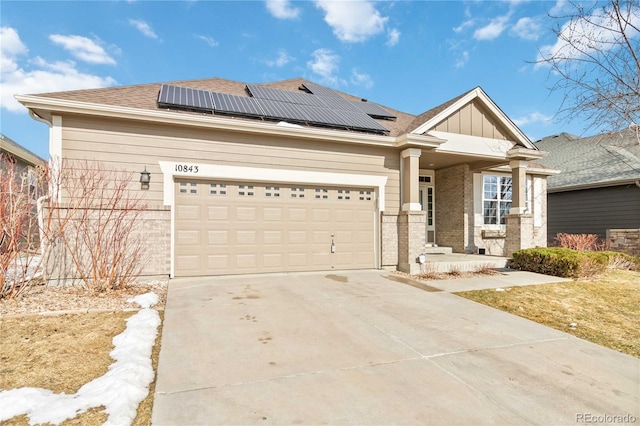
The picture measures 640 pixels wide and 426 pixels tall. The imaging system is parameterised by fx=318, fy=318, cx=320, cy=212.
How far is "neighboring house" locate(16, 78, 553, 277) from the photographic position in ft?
24.0

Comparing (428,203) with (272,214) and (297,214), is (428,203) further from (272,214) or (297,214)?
(272,214)

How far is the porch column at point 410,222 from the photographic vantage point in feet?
30.3

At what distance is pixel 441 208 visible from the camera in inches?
539

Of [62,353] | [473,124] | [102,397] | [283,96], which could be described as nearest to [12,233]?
[62,353]

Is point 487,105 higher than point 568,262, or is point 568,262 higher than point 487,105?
point 487,105

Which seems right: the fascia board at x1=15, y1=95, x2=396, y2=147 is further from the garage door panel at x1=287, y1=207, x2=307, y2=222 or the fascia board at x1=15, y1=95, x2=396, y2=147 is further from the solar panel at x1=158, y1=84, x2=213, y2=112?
the garage door panel at x1=287, y1=207, x2=307, y2=222

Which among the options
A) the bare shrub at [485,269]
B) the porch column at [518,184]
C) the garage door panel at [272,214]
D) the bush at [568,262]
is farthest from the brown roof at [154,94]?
the bush at [568,262]

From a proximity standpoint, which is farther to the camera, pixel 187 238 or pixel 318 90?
pixel 318 90

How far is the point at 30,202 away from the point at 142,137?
251 cm

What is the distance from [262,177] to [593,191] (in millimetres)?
16180

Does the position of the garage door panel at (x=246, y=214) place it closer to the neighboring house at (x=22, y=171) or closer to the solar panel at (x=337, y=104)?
the neighboring house at (x=22, y=171)

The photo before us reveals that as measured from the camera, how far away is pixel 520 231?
11133 millimetres

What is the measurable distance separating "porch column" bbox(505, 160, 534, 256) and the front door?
291 centimetres

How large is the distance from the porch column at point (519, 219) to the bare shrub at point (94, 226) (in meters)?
11.8
